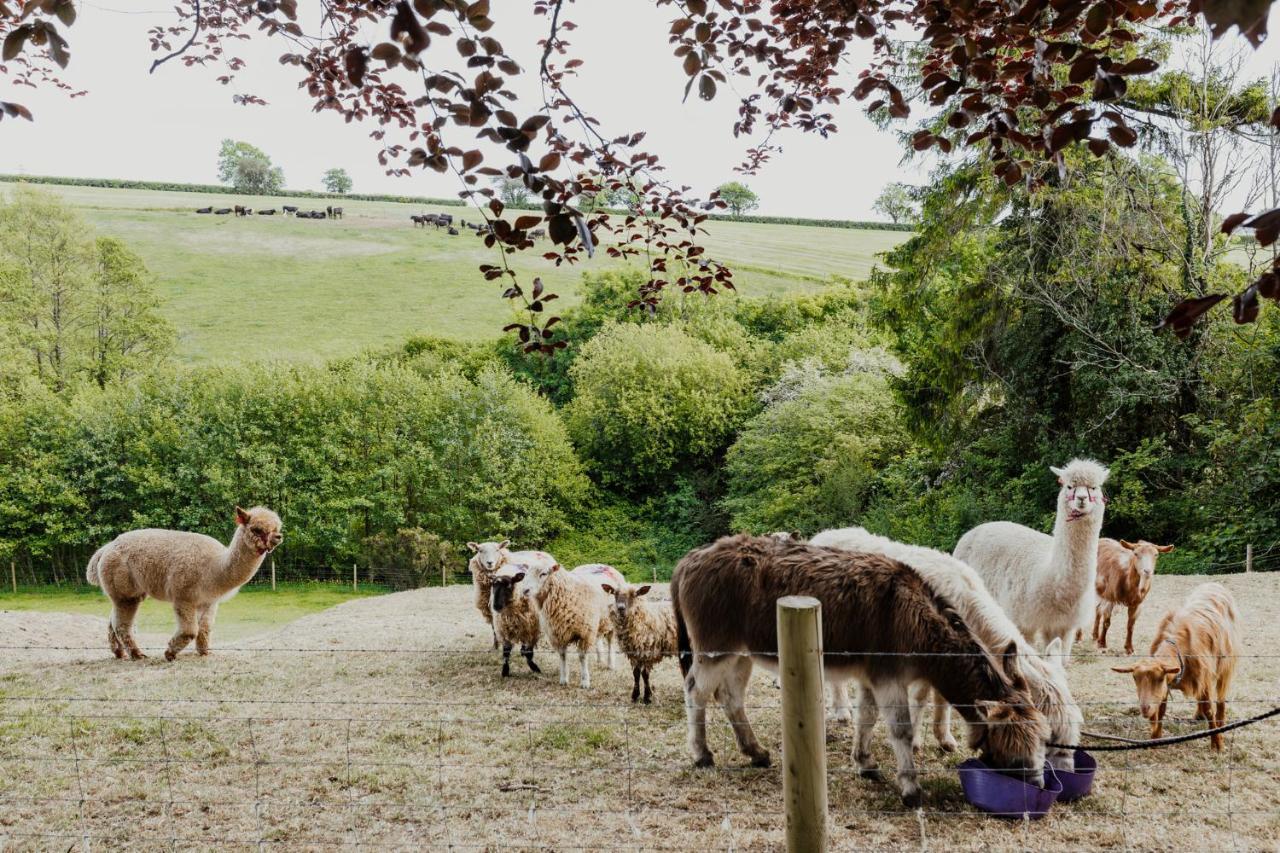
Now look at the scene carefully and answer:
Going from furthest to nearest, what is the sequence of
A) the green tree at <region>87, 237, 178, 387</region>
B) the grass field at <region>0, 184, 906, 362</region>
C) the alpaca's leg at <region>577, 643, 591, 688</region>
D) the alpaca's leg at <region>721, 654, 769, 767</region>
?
the grass field at <region>0, 184, 906, 362</region> → the green tree at <region>87, 237, 178, 387</region> → the alpaca's leg at <region>577, 643, 591, 688</region> → the alpaca's leg at <region>721, 654, 769, 767</region>

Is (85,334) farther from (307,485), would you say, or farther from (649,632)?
(649,632)

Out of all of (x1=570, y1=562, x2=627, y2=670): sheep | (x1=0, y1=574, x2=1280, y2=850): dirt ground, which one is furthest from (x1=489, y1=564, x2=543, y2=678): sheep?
(x1=570, y1=562, x2=627, y2=670): sheep

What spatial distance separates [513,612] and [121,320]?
101 ft

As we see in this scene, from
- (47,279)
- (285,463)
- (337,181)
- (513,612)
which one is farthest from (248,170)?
(513,612)

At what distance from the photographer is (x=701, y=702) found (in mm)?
5586

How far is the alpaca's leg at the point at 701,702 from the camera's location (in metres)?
5.56

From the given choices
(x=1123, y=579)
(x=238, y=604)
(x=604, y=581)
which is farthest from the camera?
(x=238, y=604)

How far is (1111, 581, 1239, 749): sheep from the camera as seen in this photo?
5.41 m

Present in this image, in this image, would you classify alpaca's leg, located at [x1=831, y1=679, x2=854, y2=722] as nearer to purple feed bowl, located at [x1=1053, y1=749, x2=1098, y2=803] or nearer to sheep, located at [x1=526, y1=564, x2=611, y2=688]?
purple feed bowl, located at [x1=1053, y1=749, x2=1098, y2=803]

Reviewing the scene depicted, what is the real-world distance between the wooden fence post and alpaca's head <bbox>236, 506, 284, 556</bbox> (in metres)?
7.85

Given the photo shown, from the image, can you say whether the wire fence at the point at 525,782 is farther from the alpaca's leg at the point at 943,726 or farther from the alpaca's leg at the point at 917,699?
the alpaca's leg at the point at 917,699

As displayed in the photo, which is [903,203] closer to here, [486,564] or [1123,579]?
[1123,579]

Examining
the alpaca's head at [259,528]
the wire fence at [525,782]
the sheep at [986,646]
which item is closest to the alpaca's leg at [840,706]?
the wire fence at [525,782]

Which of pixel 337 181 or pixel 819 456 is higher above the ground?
pixel 337 181
